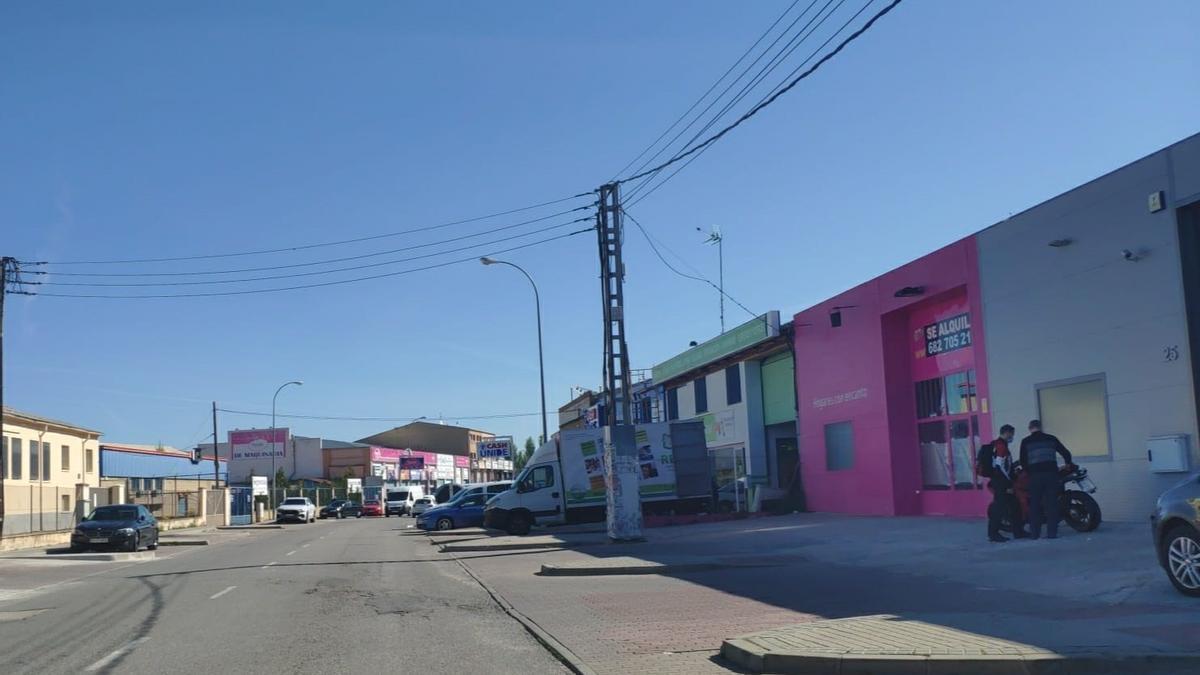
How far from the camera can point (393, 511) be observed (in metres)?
74.1

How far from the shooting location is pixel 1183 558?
10016 mm

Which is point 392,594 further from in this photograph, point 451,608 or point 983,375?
point 983,375

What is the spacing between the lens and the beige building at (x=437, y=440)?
135m

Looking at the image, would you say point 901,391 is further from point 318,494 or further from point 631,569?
point 318,494

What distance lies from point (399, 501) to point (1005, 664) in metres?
69.2

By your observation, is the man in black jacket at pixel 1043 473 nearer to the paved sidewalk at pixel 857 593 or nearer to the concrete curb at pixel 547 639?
the paved sidewalk at pixel 857 593

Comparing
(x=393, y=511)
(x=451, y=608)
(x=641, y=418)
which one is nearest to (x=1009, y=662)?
(x=451, y=608)

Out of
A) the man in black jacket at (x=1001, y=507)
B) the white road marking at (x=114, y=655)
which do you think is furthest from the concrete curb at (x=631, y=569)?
the white road marking at (x=114, y=655)

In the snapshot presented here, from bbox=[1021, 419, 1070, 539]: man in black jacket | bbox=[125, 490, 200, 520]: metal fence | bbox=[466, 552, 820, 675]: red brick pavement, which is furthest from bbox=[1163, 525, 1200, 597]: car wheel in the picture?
bbox=[125, 490, 200, 520]: metal fence

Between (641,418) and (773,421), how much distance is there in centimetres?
1760

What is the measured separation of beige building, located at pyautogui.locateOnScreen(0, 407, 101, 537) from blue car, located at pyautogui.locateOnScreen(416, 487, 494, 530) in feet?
49.7

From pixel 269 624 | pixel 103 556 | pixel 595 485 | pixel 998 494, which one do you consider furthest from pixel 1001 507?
pixel 103 556

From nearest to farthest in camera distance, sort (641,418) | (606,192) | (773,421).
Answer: (606,192), (773,421), (641,418)

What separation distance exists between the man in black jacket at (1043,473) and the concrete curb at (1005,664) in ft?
25.4
